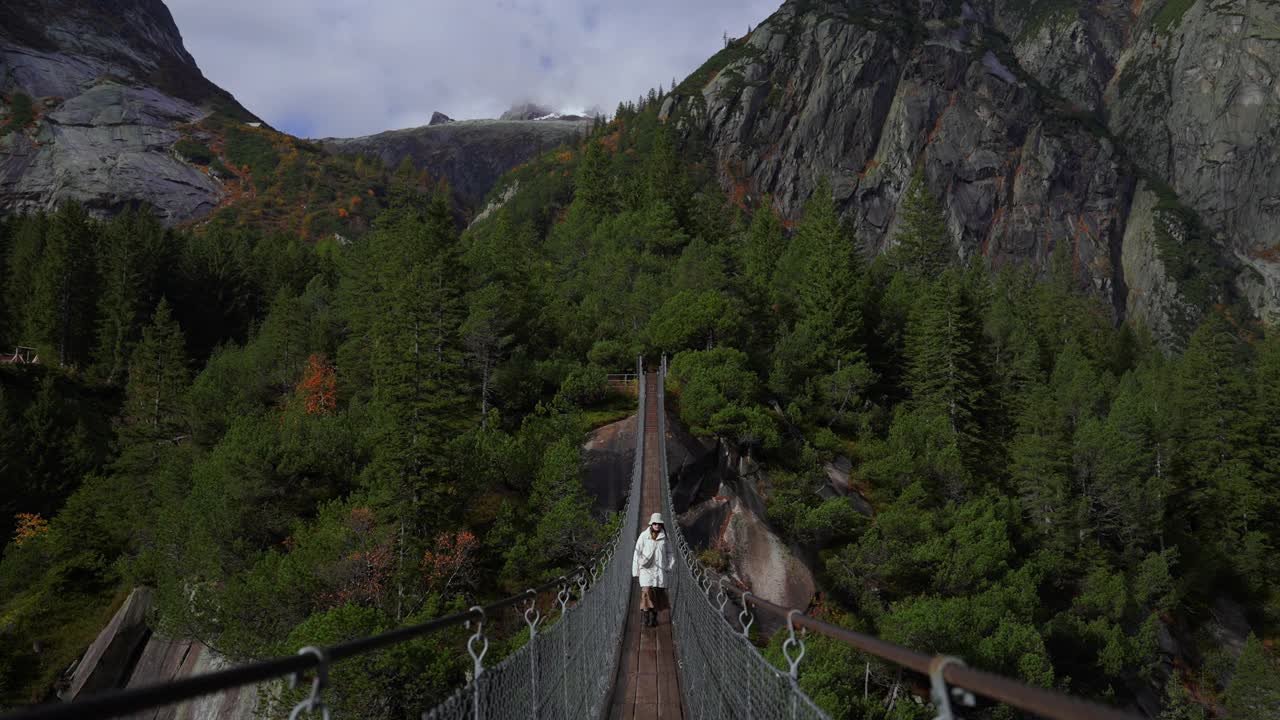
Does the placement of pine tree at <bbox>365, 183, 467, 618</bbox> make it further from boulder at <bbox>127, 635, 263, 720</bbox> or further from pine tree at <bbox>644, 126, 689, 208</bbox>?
pine tree at <bbox>644, 126, 689, 208</bbox>

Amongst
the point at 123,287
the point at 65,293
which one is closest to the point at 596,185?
the point at 123,287

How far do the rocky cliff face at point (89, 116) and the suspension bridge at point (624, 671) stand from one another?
109961 mm

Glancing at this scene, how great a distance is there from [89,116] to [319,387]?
10012cm

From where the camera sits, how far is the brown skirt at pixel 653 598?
973 centimetres

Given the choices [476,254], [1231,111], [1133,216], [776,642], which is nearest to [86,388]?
[476,254]

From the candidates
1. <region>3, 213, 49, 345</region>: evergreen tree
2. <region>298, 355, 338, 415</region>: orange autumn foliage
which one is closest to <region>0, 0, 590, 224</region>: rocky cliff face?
<region>3, 213, 49, 345</region>: evergreen tree

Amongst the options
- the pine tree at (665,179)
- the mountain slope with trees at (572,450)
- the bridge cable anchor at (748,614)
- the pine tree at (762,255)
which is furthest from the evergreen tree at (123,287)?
the bridge cable anchor at (748,614)

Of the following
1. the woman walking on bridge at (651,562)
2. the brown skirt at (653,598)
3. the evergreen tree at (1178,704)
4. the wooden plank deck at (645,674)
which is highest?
the woman walking on bridge at (651,562)

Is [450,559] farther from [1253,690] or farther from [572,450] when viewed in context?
[1253,690]

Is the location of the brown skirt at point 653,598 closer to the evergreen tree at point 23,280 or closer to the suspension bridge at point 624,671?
the suspension bridge at point 624,671

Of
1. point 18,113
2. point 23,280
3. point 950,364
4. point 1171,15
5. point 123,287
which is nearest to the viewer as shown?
point 950,364

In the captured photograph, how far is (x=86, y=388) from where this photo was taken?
41062 millimetres

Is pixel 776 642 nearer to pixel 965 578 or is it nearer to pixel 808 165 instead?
pixel 965 578

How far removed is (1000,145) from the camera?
98.2 metres
